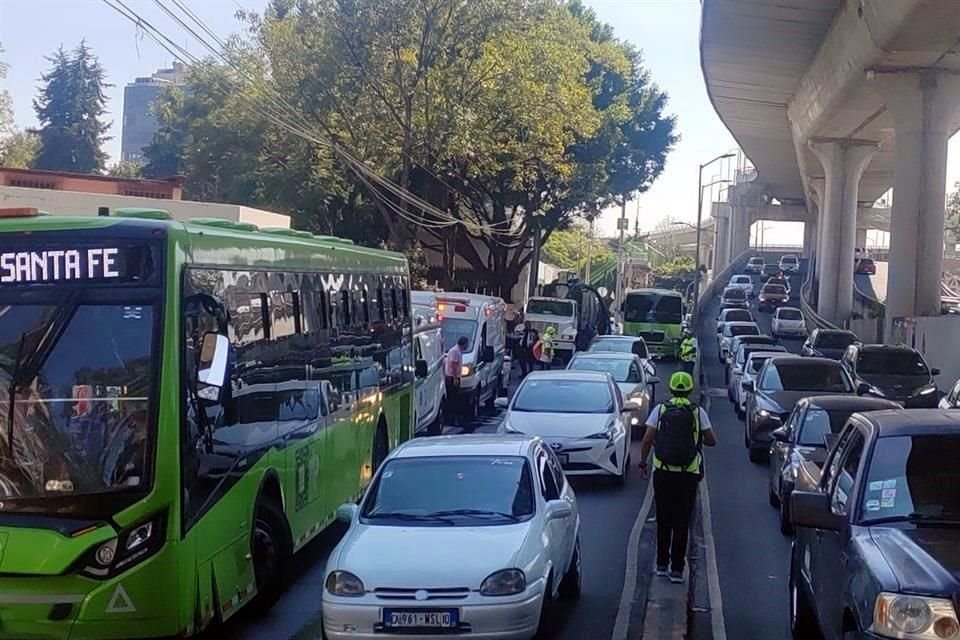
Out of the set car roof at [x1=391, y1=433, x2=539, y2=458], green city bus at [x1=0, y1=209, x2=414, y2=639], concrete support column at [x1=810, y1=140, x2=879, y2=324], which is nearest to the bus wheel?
green city bus at [x1=0, y1=209, x2=414, y2=639]

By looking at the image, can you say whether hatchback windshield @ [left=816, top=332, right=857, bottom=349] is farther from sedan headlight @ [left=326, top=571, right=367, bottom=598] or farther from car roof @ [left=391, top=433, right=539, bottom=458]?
sedan headlight @ [left=326, top=571, right=367, bottom=598]

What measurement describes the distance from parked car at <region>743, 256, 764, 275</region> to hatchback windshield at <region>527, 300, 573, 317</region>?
52856mm

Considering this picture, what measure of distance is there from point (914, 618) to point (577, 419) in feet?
38.8

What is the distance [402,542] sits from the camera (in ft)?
29.2

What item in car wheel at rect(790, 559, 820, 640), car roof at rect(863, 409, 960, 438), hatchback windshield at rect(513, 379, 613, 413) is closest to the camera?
car roof at rect(863, 409, 960, 438)

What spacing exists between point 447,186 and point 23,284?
145 ft

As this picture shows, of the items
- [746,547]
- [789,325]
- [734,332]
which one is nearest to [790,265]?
[789,325]

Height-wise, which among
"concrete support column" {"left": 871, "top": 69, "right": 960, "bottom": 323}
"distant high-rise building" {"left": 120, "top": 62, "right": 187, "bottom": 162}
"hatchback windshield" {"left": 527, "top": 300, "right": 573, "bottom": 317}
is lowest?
"hatchback windshield" {"left": 527, "top": 300, "right": 573, "bottom": 317}

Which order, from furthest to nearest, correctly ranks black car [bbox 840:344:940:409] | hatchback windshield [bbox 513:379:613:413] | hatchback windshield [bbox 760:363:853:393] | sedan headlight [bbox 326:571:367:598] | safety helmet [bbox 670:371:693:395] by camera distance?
black car [bbox 840:344:940:409] < hatchback windshield [bbox 760:363:853:393] < hatchback windshield [bbox 513:379:613:413] < safety helmet [bbox 670:371:693:395] < sedan headlight [bbox 326:571:367:598]

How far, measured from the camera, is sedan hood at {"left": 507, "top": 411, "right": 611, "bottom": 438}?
17000mm

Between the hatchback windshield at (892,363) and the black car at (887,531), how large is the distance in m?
18.1

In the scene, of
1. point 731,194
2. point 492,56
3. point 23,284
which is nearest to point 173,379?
point 23,284

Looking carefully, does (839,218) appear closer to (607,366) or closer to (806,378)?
(607,366)

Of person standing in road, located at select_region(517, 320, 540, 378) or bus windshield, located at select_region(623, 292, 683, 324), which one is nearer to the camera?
person standing in road, located at select_region(517, 320, 540, 378)
